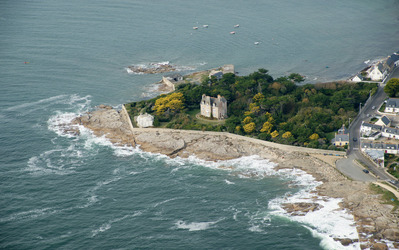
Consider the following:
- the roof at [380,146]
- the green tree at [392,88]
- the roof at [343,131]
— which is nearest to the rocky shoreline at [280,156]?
the roof at [380,146]

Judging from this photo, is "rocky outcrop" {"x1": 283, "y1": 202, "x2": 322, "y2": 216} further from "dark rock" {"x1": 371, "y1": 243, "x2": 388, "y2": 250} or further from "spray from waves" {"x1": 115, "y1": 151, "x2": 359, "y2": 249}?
"dark rock" {"x1": 371, "y1": 243, "x2": 388, "y2": 250}

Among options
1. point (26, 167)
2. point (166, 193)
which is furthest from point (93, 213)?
point (26, 167)

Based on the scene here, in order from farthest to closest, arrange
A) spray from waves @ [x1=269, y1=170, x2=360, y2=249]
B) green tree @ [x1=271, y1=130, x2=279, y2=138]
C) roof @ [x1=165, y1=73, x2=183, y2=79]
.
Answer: roof @ [x1=165, y1=73, x2=183, y2=79], green tree @ [x1=271, y1=130, x2=279, y2=138], spray from waves @ [x1=269, y1=170, x2=360, y2=249]

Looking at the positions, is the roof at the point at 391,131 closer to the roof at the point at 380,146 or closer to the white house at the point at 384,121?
the white house at the point at 384,121

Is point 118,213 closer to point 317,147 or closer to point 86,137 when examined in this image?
point 86,137

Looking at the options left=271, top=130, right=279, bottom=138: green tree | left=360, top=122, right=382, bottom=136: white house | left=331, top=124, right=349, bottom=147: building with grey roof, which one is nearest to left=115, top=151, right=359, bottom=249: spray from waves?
left=271, top=130, right=279, bottom=138: green tree

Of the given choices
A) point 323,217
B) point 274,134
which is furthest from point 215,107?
point 323,217

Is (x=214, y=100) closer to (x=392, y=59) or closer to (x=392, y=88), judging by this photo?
(x=392, y=88)
